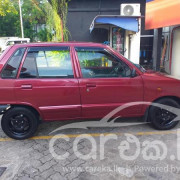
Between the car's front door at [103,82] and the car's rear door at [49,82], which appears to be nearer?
the car's rear door at [49,82]

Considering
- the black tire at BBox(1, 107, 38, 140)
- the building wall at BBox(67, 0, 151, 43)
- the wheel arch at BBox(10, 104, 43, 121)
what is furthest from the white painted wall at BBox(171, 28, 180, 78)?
the black tire at BBox(1, 107, 38, 140)

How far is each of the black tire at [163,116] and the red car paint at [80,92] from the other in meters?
0.16

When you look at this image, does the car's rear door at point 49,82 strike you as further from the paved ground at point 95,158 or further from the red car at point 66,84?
the paved ground at point 95,158

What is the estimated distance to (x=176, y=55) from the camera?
916 cm

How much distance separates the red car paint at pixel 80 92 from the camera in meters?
3.63

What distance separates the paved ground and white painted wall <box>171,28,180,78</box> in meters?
5.69

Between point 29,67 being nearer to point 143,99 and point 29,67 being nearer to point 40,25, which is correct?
point 143,99

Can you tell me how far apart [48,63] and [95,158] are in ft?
6.11

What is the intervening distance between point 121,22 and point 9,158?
6059mm

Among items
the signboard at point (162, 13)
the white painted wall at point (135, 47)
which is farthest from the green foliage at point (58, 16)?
the signboard at point (162, 13)

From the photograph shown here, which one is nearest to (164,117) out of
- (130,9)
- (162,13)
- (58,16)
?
(58,16)

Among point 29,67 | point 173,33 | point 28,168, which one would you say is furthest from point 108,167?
point 173,33

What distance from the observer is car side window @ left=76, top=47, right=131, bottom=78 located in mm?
3824

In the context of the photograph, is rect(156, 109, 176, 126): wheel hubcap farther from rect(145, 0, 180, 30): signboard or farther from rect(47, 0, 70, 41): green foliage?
rect(47, 0, 70, 41): green foliage
